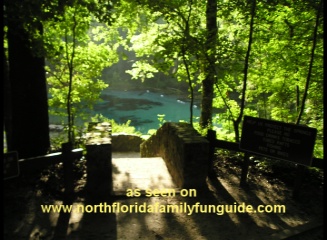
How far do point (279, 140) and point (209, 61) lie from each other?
3.24 metres

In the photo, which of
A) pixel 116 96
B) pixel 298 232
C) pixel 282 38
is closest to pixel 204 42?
pixel 282 38

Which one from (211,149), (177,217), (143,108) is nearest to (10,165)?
(177,217)

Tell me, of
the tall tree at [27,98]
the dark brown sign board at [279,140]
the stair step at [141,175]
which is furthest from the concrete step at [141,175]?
the tall tree at [27,98]

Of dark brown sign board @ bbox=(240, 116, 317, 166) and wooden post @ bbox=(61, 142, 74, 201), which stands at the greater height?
dark brown sign board @ bbox=(240, 116, 317, 166)

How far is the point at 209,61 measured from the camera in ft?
26.7

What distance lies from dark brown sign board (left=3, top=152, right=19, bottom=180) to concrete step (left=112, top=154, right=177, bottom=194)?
275 cm

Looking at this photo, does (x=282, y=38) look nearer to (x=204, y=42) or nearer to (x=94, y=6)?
(x=204, y=42)

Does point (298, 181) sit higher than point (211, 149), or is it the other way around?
point (211, 149)

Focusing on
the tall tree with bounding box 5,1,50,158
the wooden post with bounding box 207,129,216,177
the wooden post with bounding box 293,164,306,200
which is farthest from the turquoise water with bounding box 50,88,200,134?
the wooden post with bounding box 293,164,306,200

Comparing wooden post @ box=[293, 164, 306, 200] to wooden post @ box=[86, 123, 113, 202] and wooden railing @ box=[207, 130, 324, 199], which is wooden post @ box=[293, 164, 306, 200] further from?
wooden post @ box=[86, 123, 113, 202]

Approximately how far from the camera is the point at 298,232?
4977 mm

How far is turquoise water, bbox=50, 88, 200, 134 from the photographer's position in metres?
39.6

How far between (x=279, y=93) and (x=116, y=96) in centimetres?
4699

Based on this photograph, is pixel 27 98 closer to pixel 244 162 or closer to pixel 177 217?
pixel 177 217
